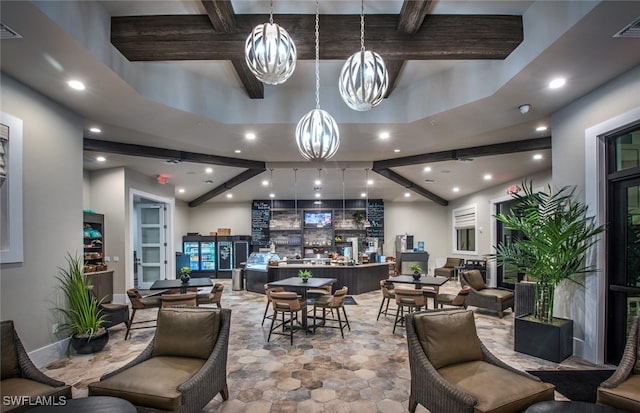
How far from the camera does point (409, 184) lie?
10938 millimetres

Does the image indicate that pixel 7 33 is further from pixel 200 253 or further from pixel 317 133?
pixel 200 253

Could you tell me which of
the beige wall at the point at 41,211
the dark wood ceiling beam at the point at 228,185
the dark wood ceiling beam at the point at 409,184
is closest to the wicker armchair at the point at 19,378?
the beige wall at the point at 41,211

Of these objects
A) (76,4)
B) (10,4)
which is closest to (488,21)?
(76,4)

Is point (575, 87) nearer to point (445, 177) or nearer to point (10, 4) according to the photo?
point (10, 4)

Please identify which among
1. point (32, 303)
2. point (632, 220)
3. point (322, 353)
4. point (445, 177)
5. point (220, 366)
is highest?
point (445, 177)

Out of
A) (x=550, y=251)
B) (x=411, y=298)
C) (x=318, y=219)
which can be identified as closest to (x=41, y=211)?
(x=411, y=298)

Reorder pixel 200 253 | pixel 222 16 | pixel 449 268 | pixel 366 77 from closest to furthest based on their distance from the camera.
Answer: pixel 366 77
pixel 222 16
pixel 449 268
pixel 200 253

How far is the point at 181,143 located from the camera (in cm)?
674

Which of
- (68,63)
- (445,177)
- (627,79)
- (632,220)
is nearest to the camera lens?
(68,63)

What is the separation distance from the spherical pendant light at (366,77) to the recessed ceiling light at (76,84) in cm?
315

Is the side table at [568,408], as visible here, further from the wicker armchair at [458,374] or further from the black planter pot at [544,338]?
the black planter pot at [544,338]

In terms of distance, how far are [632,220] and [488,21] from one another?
2728mm

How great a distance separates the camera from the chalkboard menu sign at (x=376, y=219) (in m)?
13.2

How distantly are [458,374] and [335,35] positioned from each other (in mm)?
3302
